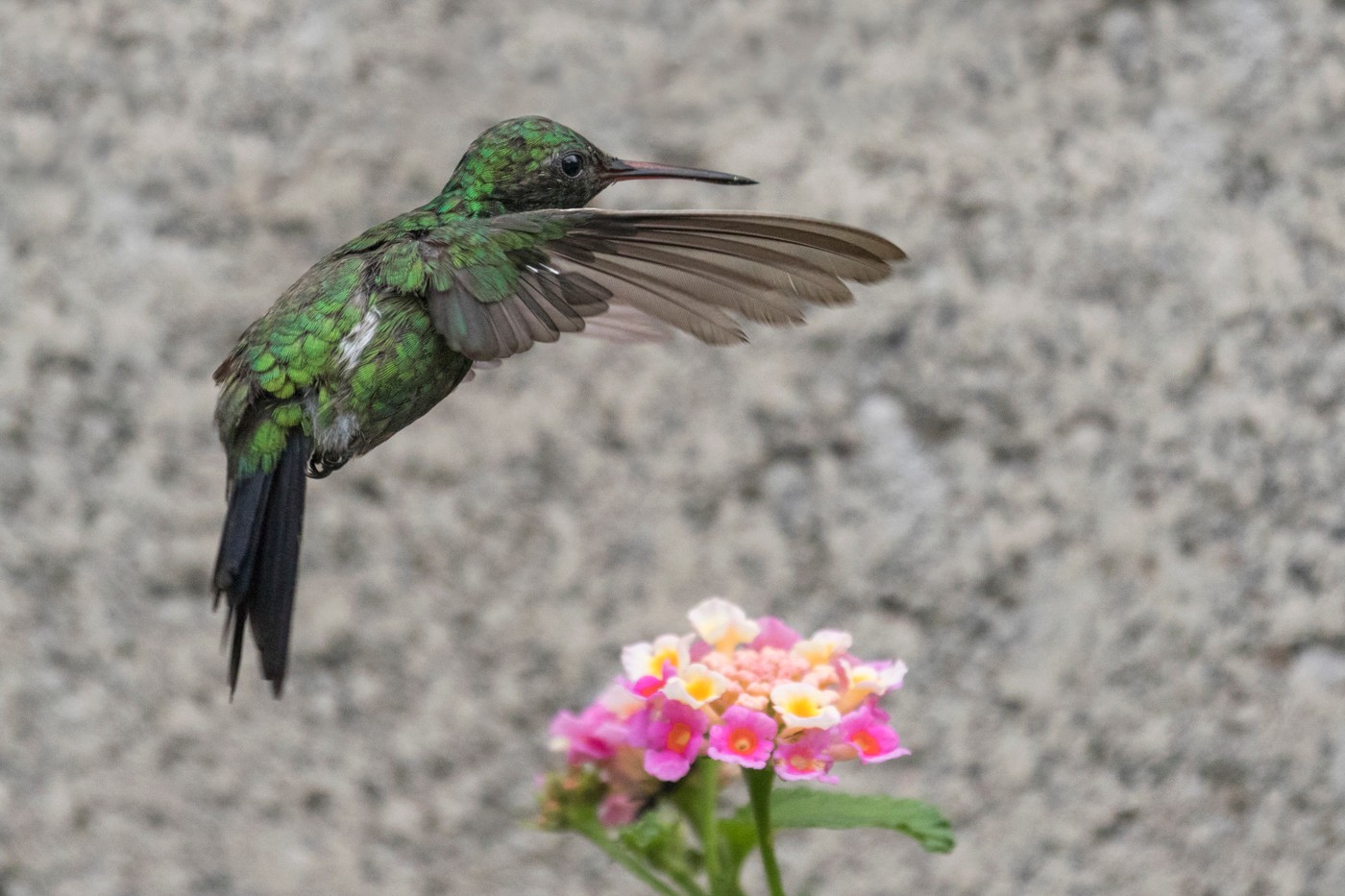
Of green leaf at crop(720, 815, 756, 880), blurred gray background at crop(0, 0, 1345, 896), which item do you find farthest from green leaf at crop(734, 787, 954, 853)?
blurred gray background at crop(0, 0, 1345, 896)

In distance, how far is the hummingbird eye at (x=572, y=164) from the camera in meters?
1.00

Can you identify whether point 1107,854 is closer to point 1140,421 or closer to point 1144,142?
point 1140,421

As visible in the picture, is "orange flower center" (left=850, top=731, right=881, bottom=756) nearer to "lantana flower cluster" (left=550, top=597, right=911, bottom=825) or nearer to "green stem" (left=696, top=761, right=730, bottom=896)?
"lantana flower cluster" (left=550, top=597, right=911, bottom=825)

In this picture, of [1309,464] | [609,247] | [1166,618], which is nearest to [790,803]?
[609,247]

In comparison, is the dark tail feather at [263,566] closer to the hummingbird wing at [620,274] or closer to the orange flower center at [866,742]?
the hummingbird wing at [620,274]

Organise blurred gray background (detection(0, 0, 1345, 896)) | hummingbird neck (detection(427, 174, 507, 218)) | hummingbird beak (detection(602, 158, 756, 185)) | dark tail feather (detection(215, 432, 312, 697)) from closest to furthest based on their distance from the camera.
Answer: dark tail feather (detection(215, 432, 312, 697)) < hummingbird beak (detection(602, 158, 756, 185)) < hummingbird neck (detection(427, 174, 507, 218)) < blurred gray background (detection(0, 0, 1345, 896))

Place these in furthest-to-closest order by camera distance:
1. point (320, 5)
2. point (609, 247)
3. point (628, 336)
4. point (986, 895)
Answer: point (320, 5), point (986, 895), point (628, 336), point (609, 247)

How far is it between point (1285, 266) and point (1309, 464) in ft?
0.76

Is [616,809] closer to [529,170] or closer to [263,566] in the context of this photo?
[263,566]

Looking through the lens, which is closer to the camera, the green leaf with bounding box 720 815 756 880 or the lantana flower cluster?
the lantana flower cluster

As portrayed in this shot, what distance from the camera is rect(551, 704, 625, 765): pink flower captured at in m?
1.01

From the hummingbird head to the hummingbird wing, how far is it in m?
0.07

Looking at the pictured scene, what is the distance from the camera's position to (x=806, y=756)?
0.87 metres

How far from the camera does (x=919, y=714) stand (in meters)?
1.72
